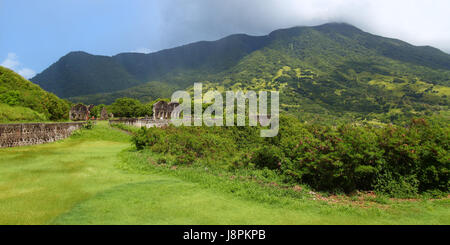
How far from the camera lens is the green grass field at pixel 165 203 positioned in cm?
588

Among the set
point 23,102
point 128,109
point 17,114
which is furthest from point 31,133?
point 128,109

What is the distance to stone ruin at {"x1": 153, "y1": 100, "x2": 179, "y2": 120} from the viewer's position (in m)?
37.6

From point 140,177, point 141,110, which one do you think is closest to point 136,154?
point 140,177

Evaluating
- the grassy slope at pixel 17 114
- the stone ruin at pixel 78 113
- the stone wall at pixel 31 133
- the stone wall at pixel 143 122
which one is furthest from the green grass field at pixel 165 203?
the stone ruin at pixel 78 113

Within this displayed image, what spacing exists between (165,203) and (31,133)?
14.9 m

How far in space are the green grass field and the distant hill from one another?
898 inches

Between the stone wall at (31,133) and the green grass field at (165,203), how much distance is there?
6.02 metres

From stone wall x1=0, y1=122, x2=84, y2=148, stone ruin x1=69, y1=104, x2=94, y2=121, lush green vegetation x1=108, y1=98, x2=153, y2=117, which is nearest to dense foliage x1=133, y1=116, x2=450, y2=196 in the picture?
stone wall x1=0, y1=122, x2=84, y2=148

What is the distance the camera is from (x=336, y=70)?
16812 centimetres

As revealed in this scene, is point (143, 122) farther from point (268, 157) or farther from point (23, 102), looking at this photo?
point (268, 157)

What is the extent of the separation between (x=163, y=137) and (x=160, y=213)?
9.61 m

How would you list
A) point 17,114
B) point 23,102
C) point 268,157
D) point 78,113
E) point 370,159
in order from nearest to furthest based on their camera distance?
1. point 370,159
2. point 268,157
3. point 17,114
4. point 23,102
5. point 78,113

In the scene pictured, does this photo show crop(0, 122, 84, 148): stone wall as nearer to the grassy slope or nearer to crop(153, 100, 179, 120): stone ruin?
the grassy slope

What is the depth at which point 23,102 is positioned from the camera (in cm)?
3284
